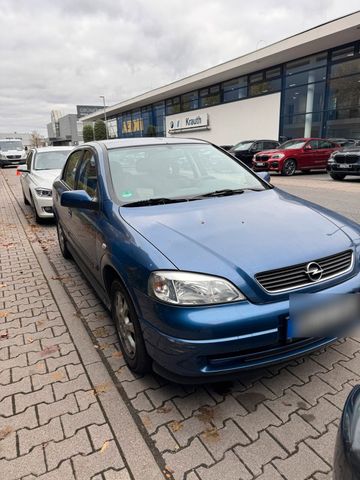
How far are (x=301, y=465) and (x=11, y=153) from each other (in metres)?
30.9

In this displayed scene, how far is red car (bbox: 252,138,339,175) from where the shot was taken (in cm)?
1642

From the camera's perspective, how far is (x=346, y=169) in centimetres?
1348

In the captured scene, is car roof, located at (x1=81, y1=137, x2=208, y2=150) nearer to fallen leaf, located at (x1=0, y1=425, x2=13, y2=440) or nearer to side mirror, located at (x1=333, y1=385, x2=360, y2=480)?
fallen leaf, located at (x1=0, y1=425, x2=13, y2=440)

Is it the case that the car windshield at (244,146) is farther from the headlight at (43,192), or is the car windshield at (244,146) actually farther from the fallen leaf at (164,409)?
the fallen leaf at (164,409)

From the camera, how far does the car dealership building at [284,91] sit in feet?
67.6

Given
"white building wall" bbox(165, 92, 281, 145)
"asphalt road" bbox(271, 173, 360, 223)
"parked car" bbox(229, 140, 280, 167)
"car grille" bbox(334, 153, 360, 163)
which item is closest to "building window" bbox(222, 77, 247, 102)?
"white building wall" bbox(165, 92, 281, 145)

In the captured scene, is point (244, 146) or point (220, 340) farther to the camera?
point (244, 146)

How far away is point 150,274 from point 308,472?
4.33 feet

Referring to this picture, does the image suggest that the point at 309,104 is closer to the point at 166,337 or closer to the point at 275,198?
the point at 275,198

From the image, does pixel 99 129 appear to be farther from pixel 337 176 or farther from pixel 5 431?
pixel 5 431

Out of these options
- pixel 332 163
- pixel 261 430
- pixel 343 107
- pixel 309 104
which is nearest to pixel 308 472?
pixel 261 430

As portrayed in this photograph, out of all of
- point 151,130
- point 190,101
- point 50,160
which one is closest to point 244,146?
point 50,160

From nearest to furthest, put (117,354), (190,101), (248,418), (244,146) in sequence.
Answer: (248,418) < (117,354) < (244,146) < (190,101)

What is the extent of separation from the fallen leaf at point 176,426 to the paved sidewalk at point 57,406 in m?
0.20
